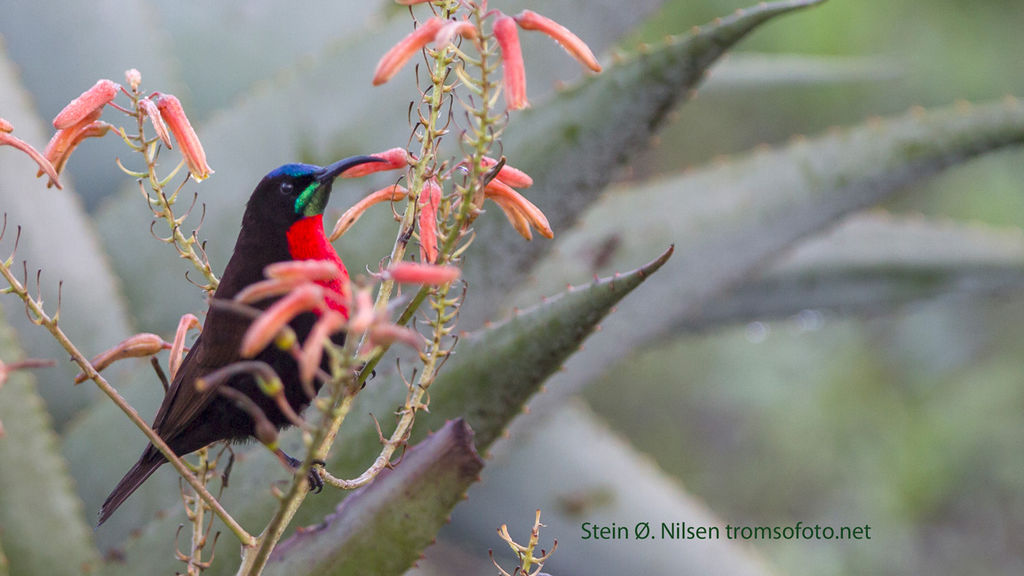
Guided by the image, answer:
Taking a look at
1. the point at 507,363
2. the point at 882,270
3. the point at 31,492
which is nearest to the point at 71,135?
the point at 507,363

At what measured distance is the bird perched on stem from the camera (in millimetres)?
637

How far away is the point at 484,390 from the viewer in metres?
0.84

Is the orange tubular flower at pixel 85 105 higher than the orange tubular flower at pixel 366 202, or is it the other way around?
the orange tubular flower at pixel 366 202

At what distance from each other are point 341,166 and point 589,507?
116cm

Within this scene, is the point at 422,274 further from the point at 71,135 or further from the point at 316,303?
the point at 71,135

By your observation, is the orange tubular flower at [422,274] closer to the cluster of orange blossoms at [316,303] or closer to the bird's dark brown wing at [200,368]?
the cluster of orange blossoms at [316,303]

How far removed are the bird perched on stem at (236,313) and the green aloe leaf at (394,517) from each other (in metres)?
0.10

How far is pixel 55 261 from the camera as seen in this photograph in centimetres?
126

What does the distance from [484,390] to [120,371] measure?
0.72m

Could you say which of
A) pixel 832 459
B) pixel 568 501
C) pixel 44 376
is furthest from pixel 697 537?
pixel 832 459

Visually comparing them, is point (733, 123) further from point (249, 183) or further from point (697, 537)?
point (249, 183)

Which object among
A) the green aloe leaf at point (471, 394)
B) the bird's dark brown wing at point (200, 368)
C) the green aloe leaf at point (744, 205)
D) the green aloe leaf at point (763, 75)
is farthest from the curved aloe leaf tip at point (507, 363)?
the green aloe leaf at point (763, 75)

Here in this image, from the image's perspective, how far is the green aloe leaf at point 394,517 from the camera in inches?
25.1

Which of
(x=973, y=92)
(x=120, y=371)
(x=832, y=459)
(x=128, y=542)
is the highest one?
(x=973, y=92)
